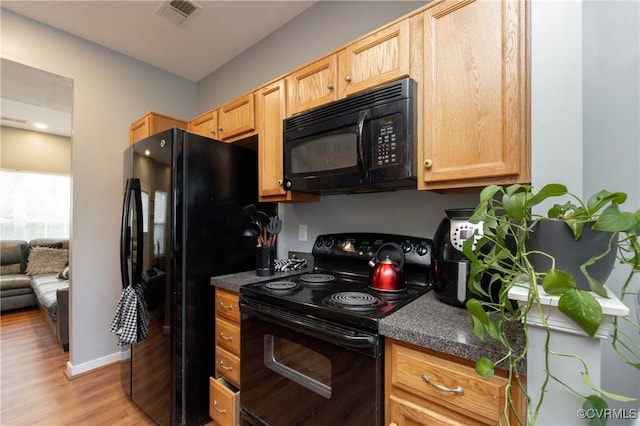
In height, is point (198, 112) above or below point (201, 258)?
above

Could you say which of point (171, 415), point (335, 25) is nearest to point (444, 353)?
point (171, 415)

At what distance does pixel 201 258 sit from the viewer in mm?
1678

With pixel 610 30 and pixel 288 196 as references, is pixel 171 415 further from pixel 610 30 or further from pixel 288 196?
pixel 610 30

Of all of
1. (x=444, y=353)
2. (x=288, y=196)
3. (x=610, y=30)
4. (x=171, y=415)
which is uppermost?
(x=610, y=30)

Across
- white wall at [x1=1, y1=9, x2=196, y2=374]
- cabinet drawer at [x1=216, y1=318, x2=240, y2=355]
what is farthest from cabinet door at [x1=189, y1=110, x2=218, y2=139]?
cabinet drawer at [x1=216, y1=318, x2=240, y2=355]

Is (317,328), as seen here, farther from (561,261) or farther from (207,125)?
(207,125)

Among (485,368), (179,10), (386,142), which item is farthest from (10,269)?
(485,368)

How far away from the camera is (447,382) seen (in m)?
0.83

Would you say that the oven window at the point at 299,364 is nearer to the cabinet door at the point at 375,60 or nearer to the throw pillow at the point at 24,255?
the cabinet door at the point at 375,60

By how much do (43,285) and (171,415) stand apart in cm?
341

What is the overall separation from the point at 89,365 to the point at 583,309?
3.26 meters

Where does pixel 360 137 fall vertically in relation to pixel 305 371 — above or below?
above

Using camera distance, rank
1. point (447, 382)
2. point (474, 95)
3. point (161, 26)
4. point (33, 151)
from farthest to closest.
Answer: point (33, 151), point (161, 26), point (474, 95), point (447, 382)

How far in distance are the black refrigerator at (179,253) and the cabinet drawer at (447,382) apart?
48.2 inches
